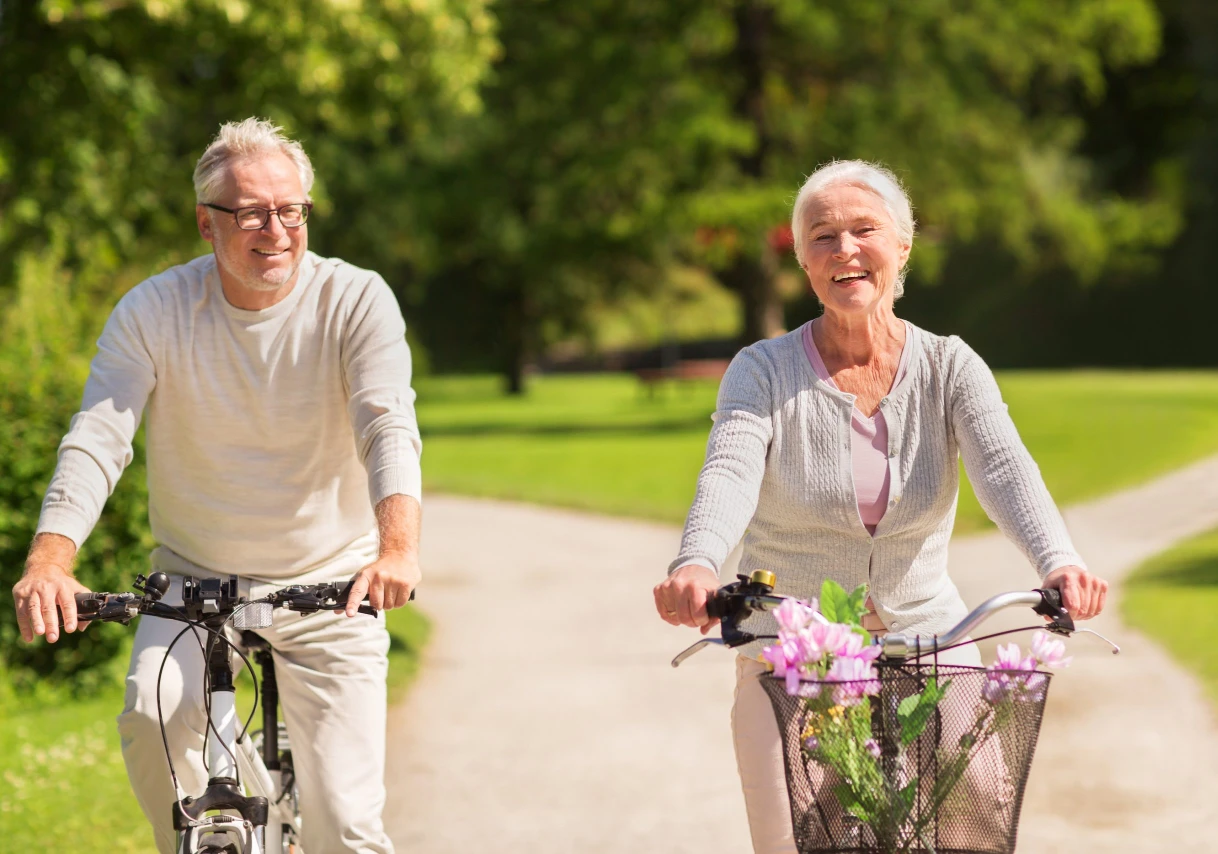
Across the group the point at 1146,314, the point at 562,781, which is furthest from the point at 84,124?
the point at 1146,314

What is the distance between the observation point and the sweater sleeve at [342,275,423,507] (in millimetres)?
3117

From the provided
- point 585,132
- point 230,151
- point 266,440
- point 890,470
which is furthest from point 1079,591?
point 585,132

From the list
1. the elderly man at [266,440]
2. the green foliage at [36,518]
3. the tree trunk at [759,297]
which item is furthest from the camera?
the tree trunk at [759,297]

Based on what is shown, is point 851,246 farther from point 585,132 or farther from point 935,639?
point 585,132

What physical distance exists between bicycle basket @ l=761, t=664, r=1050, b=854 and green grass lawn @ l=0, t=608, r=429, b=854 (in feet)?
11.3

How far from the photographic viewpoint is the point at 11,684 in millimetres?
7293

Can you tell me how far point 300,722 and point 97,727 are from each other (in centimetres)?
386

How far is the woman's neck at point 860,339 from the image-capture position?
119 inches

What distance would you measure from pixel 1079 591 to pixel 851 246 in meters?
0.77

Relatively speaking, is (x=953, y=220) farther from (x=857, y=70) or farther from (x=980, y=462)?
(x=980, y=462)

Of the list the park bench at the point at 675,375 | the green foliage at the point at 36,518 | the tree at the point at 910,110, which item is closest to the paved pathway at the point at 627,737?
the green foliage at the point at 36,518

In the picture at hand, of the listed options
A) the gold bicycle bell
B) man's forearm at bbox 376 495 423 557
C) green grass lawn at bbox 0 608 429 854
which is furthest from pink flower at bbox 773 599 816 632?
green grass lawn at bbox 0 608 429 854

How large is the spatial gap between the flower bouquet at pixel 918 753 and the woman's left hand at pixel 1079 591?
25cm

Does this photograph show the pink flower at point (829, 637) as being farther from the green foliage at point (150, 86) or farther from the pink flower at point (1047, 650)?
the green foliage at point (150, 86)
